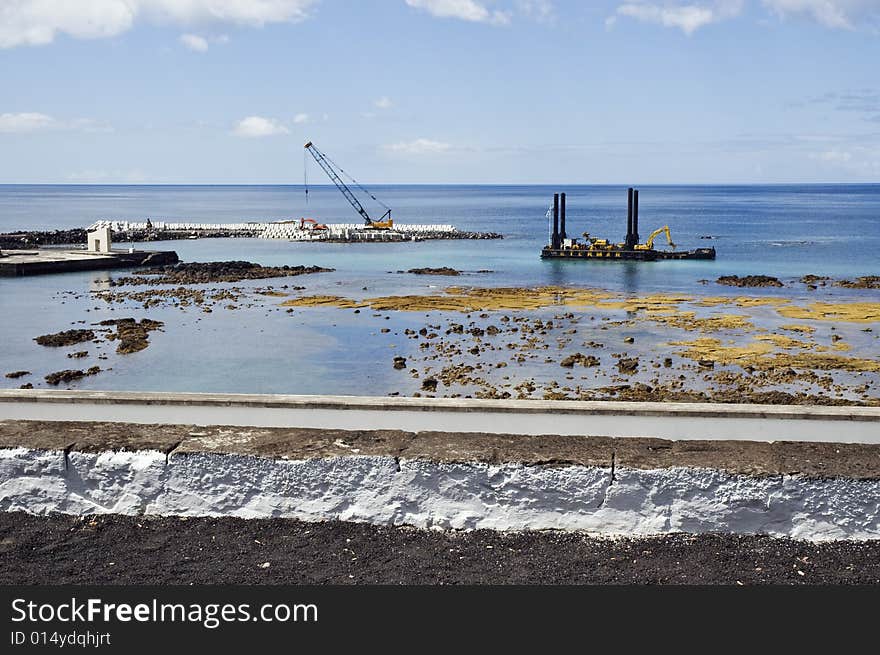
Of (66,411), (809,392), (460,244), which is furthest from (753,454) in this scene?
(460,244)

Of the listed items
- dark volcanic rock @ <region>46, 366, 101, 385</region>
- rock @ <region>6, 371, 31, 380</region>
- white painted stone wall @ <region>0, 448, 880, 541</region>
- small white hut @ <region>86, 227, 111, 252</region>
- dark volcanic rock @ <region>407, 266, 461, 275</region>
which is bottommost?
rock @ <region>6, 371, 31, 380</region>

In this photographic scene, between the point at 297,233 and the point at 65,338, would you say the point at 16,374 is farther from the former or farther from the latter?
the point at 297,233

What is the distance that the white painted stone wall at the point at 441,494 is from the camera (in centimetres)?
519

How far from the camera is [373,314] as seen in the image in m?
37.6

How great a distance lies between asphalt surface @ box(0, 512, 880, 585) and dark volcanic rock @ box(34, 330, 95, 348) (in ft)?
88.3

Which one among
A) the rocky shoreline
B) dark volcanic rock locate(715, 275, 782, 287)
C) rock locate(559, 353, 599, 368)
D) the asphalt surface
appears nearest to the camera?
the asphalt surface

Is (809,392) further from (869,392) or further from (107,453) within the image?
(107,453)

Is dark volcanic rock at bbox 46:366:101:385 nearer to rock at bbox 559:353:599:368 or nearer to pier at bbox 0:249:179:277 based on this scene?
rock at bbox 559:353:599:368

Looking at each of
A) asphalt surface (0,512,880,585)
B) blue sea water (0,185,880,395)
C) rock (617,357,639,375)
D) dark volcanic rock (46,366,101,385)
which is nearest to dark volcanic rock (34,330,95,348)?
blue sea water (0,185,880,395)

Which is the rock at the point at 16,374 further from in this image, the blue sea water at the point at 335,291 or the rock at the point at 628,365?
the rock at the point at 628,365

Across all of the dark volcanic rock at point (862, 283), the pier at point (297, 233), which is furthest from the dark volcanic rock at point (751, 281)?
the pier at point (297, 233)

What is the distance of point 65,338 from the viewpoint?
31.0 m

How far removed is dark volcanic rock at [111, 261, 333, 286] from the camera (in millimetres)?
50344

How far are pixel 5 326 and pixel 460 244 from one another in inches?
2048
